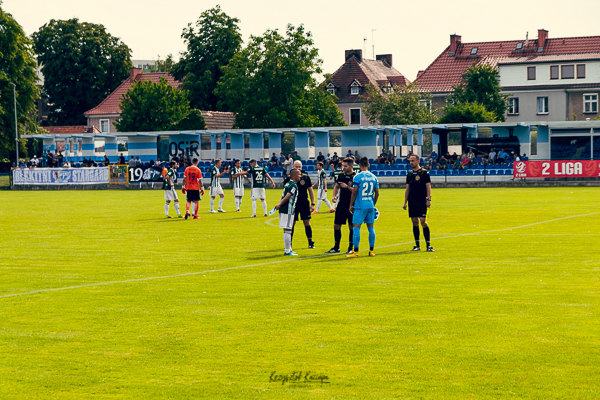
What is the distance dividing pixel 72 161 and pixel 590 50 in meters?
50.5

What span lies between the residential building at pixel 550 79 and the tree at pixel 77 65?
1517 inches

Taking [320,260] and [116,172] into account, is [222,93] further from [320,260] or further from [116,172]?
[320,260]

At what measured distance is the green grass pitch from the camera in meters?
6.58

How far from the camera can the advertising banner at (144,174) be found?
57.2m

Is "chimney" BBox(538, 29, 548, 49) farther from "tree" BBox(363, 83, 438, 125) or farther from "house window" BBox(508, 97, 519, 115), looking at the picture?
"tree" BBox(363, 83, 438, 125)

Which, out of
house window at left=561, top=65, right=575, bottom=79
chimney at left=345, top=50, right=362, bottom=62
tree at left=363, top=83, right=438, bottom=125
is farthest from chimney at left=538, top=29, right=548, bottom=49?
chimney at left=345, top=50, right=362, bottom=62

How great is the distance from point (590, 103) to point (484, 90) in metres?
11.7

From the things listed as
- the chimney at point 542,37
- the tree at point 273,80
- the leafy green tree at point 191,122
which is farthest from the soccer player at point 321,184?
the chimney at point 542,37

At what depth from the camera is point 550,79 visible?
76250mm

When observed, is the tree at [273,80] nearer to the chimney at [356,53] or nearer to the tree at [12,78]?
the tree at [12,78]

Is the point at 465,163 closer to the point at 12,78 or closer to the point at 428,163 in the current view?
the point at 428,163

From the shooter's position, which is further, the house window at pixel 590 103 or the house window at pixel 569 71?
the house window at pixel 569 71

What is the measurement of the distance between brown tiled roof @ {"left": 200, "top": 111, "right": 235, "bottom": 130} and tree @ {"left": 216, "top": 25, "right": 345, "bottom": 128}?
926 centimetres

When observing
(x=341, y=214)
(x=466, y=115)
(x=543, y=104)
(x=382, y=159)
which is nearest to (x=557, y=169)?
(x=382, y=159)
